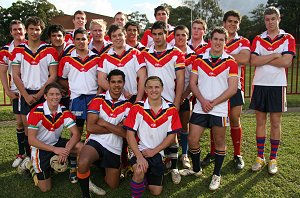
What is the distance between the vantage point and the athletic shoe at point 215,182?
4.15m

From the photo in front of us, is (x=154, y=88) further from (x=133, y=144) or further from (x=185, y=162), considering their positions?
(x=185, y=162)

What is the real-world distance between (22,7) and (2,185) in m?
50.1

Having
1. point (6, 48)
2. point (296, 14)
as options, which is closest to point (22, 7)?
point (296, 14)

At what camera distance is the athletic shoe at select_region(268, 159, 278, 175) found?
14.9 ft

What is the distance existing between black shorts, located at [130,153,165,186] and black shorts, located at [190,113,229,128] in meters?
0.72

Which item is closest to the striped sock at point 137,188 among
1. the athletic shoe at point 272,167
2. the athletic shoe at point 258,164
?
the athletic shoe at point 258,164

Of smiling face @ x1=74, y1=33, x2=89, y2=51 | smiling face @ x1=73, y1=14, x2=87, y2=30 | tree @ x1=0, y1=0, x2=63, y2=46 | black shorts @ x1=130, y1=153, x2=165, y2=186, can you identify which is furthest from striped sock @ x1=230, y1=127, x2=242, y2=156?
tree @ x1=0, y1=0, x2=63, y2=46

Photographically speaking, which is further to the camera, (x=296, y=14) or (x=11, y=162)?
(x=296, y=14)

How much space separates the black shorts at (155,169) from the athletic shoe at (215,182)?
0.71 m

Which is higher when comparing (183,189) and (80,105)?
(80,105)

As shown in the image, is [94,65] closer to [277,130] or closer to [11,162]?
[11,162]

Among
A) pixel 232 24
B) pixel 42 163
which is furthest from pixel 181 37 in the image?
pixel 42 163

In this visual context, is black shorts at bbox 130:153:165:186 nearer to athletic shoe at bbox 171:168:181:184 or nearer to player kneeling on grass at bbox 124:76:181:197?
player kneeling on grass at bbox 124:76:181:197

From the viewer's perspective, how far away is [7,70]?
5.22m
